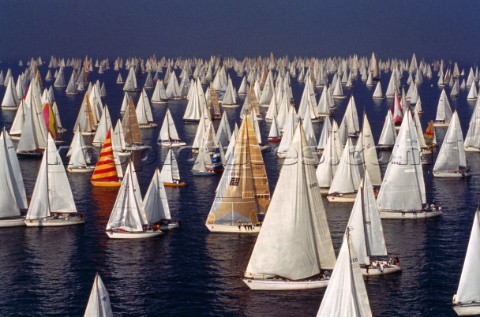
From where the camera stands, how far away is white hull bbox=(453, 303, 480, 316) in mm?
62594

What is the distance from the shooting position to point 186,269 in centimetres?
7475

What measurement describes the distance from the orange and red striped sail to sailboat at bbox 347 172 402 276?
4190cm

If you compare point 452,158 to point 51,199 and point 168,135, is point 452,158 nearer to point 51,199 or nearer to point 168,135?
point 168,135

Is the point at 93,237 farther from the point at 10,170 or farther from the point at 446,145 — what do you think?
the point at 446,145

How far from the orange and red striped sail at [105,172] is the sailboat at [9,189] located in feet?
56.1

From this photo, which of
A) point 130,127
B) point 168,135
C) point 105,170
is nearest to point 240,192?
point 105,170

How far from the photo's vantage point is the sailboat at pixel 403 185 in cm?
9225

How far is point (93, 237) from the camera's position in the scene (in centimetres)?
8469

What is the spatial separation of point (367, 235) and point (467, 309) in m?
11.9

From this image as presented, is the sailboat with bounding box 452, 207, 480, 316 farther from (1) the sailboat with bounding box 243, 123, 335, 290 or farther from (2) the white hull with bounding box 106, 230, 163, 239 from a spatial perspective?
(2) the white hull with bounding box 106, 230, 163, 239

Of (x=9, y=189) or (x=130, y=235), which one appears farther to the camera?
(x=9, y=189)

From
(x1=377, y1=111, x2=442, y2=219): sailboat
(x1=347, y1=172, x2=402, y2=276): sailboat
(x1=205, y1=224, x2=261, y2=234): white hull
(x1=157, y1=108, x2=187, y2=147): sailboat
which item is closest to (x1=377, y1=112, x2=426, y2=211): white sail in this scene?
(x1=377, y1=111, x2=442, y2=219): sailboat

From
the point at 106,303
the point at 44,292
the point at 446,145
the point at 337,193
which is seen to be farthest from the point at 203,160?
the point at 106,303

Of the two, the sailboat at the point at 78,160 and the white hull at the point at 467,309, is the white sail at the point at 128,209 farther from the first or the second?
the sailboat at the point at 78,160
